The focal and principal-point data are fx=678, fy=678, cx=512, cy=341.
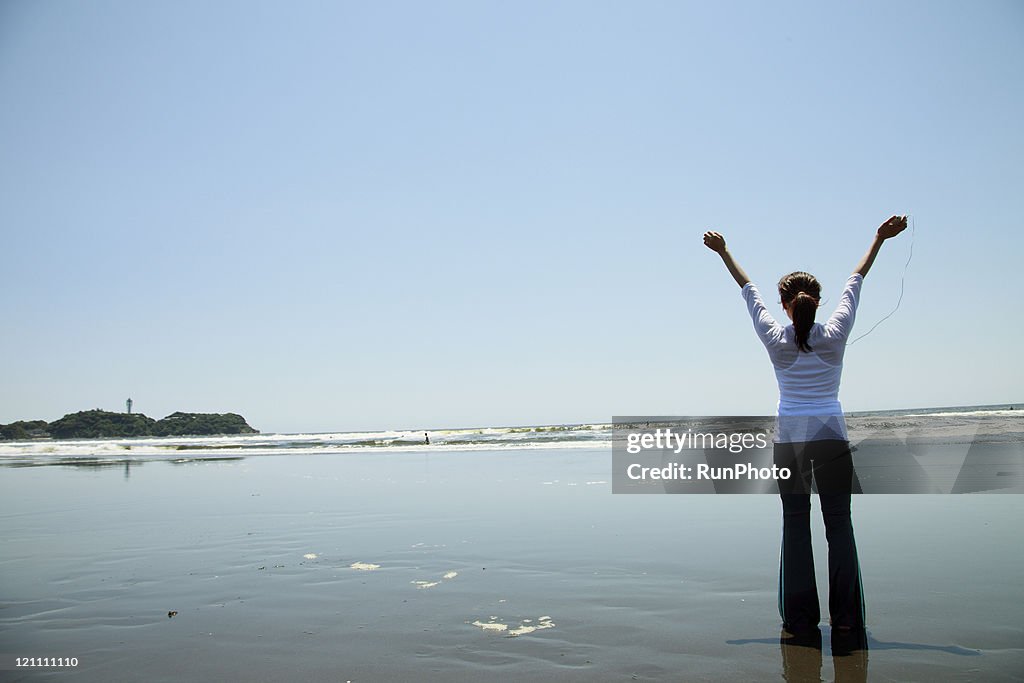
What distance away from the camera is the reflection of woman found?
366cm

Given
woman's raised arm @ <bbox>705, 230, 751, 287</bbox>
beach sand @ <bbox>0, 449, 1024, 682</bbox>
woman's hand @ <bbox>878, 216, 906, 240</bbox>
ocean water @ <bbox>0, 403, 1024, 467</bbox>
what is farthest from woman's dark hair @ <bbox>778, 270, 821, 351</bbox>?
ocean water @ <bbox>0, 403, 1024, 467</bbox>

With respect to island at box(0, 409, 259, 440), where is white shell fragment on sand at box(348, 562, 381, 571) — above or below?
above

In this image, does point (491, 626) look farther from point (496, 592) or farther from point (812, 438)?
point (812, 438)

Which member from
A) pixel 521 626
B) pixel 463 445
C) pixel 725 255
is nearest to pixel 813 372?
pixel 725 255

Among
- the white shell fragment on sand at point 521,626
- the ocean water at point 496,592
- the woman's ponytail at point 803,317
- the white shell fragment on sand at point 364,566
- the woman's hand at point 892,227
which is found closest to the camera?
the ocean water at point 496,592

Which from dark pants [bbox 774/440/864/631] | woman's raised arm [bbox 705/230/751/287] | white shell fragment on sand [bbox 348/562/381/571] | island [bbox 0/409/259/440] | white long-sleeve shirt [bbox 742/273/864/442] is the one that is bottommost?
island [bbox 0/409/259/440]

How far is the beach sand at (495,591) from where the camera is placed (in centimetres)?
342

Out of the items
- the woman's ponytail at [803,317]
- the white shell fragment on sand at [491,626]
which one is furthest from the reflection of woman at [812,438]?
the white shell fragment on sand at [491,626]

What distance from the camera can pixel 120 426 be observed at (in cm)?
7006

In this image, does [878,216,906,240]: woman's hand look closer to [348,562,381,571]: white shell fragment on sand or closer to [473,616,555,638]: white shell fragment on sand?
[473,616,555,638]: white shell fragment on sand

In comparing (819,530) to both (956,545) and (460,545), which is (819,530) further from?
(460,545)

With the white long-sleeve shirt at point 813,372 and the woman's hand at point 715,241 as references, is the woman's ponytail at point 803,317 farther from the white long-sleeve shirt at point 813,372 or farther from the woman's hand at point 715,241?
the woman's hand at point 715,241

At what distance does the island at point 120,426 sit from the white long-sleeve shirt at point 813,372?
246 feet

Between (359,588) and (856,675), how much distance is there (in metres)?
3.41
